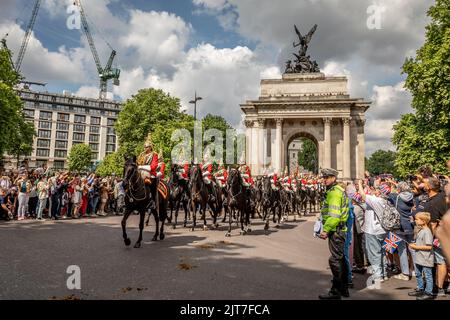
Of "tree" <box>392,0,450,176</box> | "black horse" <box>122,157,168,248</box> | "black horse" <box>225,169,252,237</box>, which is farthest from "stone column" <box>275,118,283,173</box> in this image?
"black horse" <box>122,157,168,248</box>

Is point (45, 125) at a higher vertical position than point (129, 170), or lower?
higher

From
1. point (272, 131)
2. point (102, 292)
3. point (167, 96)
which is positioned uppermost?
point (167, 96)

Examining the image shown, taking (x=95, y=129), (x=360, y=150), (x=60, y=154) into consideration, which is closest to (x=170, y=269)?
(x=360, y=150)

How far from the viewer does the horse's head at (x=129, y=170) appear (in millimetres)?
8805

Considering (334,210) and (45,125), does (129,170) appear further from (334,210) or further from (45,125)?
(45,125)

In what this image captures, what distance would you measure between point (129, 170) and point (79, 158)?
97772mm

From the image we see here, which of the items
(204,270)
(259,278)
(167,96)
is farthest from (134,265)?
(167,96)

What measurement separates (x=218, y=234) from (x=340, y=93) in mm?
37855

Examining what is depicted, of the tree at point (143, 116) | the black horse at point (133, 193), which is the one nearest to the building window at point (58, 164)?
the tree at point (143, 116)

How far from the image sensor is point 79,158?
96.7 m

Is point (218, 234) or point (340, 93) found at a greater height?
A: point (340, 93)

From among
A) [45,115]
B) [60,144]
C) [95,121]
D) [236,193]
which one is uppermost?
[95,121]

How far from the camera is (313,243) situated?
11.5 meters
